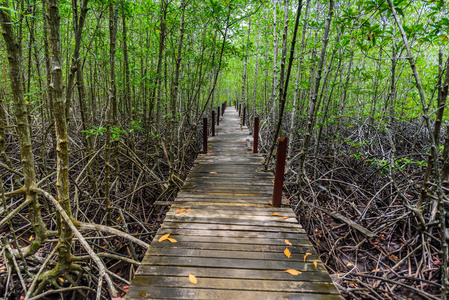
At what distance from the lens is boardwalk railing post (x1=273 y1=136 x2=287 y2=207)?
2.91m

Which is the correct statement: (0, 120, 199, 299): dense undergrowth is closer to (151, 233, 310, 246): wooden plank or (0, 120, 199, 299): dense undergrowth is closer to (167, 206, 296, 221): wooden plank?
(151, 233, 310, 246): wooden plank

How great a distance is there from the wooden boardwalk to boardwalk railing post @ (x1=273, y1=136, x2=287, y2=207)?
158 mm

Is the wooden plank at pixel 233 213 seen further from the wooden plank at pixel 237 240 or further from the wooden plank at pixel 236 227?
the wooden plank at pixel 237 240

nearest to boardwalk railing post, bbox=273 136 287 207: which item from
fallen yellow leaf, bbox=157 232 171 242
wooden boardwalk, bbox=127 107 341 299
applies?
wooden boardwalk, bbox=127 107 341 299

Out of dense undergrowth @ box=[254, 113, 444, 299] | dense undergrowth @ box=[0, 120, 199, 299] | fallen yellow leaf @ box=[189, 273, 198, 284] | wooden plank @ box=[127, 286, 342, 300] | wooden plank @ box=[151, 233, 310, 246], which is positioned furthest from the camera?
dense undergrowth @ box=[254, 113, 444, 299]

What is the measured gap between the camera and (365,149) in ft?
21.8

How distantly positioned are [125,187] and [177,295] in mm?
4152

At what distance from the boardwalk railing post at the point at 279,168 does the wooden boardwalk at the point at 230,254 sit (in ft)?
0.52

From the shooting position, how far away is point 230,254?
2172 millimetres

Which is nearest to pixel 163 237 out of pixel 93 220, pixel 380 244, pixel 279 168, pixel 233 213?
pixel 233 213

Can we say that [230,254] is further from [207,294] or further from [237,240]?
[207,294]

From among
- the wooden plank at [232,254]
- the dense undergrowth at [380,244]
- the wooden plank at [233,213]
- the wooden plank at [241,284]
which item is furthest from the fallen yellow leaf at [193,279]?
the dense undergrowth at [380,244]

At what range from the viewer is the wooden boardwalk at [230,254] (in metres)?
1.76

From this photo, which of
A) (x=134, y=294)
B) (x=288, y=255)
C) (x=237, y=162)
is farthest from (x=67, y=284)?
(x=237, y=162)
